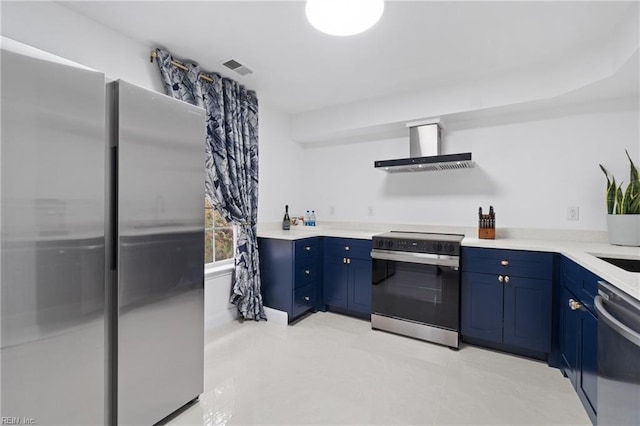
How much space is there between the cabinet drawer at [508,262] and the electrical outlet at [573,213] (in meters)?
0.73

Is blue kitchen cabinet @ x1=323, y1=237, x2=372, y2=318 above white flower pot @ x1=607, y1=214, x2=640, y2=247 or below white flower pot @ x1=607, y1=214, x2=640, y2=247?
below

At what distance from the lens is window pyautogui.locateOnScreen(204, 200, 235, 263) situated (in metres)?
2.86

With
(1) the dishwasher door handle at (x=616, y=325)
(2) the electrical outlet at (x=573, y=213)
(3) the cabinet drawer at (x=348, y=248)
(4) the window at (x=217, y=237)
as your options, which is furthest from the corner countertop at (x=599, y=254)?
(4) the window at (x=217, y=237)

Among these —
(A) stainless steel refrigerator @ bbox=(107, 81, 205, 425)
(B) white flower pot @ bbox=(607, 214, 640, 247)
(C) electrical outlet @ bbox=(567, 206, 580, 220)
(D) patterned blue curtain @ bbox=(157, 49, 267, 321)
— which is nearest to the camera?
(A) stainless steel refrigerator @ bbox=(107, 81, 205, 425)

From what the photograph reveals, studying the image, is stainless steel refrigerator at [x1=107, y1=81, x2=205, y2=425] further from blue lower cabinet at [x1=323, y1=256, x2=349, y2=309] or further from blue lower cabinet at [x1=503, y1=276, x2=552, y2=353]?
blue lower cabinet at [x1=503, y1=276, x2=552, y2=353]

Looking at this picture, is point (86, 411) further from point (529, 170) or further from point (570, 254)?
point (529, 170)

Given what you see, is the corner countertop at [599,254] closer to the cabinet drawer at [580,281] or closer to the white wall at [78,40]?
the cabinet drawer at [580,281]

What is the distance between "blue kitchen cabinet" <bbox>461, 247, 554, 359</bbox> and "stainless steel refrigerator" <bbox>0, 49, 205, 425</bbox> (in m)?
2.15

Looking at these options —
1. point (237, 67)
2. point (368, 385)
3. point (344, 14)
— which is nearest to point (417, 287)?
point (368, 385)

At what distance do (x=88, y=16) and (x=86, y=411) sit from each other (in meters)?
2.35

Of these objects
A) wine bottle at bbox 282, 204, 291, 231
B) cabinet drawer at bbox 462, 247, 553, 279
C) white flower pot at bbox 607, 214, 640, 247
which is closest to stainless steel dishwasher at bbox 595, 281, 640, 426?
cabinet drawer at bbox 462, 247, 553, 279

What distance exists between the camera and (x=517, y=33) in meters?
2.00

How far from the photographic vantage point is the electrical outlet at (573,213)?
2512 mm

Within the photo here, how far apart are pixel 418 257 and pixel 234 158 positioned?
197cm
